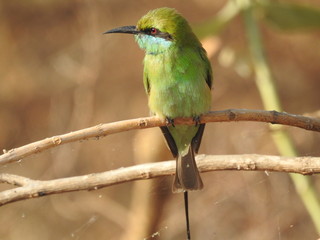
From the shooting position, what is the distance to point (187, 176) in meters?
2.68

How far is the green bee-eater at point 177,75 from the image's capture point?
2.71 meters

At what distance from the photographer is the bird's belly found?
269 centimetres

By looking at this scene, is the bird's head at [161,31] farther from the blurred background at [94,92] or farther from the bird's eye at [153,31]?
the blurred background at [94,92]

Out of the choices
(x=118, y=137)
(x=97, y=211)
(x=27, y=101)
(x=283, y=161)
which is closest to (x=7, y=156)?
(x=283, y=161)

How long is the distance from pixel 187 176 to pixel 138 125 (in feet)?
1.85

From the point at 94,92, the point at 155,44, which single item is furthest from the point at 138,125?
the point at 94,92

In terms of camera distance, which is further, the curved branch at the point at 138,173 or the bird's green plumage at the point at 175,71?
the bird's green plumage at the point at 175,71

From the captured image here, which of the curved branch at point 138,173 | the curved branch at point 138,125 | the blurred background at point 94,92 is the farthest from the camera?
the blurred background at point 94,92

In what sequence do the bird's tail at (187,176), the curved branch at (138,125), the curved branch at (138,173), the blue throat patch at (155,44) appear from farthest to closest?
the blue throat patch at (155,44), the bird's tail at (187,176), the curved branch at (138,173), the curved branch at (138,125)

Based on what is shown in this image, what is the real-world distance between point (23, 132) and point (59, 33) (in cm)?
98

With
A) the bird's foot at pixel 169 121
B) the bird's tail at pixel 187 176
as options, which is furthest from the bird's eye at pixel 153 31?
the bird's tail at pixel 187 176

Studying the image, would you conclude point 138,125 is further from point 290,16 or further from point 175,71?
point 290,16

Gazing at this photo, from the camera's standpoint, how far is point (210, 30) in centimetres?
349

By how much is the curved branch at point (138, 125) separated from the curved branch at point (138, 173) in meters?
0.16
